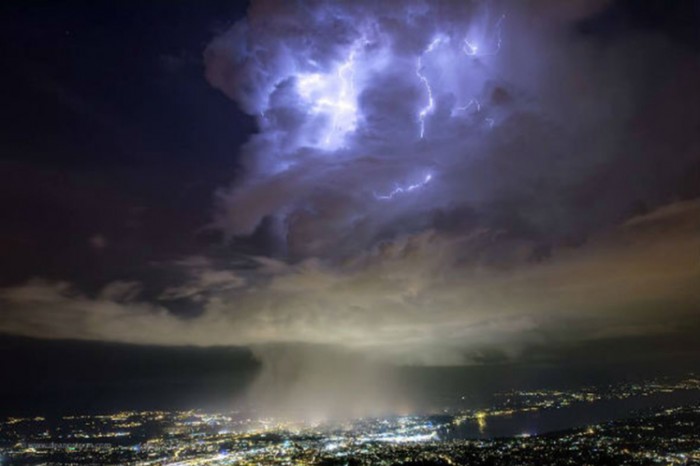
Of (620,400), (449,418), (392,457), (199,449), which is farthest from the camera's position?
(620,400)

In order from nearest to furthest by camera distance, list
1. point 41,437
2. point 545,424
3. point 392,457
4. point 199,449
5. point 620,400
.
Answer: point 392,457 < point 199,449 < point 41,437 < point 545,424 < point 620,400

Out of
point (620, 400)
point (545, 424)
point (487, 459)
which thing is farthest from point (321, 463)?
point (620, 400)

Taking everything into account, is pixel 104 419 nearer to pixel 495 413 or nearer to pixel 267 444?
pixel 267 444

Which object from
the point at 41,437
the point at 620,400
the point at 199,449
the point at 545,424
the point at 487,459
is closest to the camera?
the point at 487,459

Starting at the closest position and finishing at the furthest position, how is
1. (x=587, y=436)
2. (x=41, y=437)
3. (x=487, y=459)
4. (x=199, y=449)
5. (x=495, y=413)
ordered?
(x=487, y=459) < (x=587, y=436) < (x=199, y=449) < (x=41, y=437) < (x=495, y=413)

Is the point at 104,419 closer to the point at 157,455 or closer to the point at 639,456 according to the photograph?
the point at 157,455

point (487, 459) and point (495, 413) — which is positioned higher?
point (487, 459)

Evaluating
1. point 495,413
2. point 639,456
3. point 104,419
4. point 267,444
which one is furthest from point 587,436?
point 104,419

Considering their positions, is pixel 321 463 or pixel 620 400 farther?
pixel 620 400

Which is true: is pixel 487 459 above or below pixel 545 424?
above
